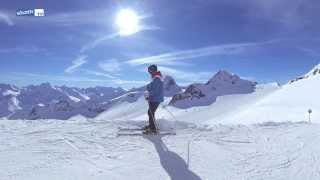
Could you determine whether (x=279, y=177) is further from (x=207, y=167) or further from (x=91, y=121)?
(x=91, y=121)

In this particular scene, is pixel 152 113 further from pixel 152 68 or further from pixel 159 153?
pixel 159 153

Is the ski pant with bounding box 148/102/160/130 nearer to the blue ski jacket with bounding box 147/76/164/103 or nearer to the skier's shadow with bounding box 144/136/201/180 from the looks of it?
the blue ski jacket with bounding box 147/76/164/103

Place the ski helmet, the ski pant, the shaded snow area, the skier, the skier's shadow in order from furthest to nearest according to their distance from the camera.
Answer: the ski pant → the skier → the ski helmet → the shaded snow area → the skier's shadow

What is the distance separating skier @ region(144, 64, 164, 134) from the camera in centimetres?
1428

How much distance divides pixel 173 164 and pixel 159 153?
1.16m

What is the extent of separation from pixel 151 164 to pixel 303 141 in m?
5.15

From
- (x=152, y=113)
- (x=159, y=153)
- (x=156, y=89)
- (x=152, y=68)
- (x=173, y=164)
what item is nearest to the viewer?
(x=173, y=164)

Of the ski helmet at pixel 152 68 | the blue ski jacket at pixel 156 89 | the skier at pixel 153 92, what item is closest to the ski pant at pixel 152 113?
the skier at pixel 153 92

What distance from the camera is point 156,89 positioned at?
47.4ft

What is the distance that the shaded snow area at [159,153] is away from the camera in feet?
32.1

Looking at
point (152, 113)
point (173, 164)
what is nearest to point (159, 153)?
point (173, 164)

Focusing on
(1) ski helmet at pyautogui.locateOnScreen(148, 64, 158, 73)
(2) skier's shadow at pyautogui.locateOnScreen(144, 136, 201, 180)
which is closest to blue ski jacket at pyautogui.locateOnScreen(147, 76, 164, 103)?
(1) ski helmet at pyautogui.locateOnScreen(148, 64, 158, 73)

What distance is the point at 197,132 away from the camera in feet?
49.5

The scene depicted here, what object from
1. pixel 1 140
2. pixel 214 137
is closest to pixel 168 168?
pixel 214 137
